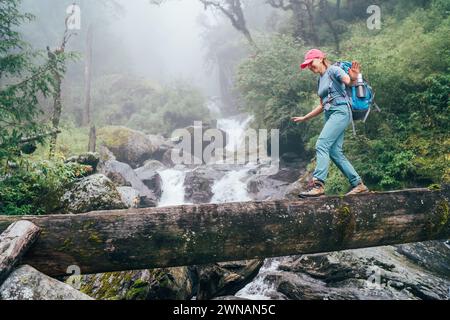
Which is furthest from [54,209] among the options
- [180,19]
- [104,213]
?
[180,19]

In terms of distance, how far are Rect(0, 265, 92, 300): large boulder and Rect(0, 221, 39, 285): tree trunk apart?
0.08m

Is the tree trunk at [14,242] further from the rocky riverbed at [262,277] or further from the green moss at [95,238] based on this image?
the green moss at [95,238]

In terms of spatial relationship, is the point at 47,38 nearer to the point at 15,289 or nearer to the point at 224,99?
the point at 224,99

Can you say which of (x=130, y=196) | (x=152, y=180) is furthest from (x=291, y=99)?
(x=130, y=196)

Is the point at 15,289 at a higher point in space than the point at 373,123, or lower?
lower

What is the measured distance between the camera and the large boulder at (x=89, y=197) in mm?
7995

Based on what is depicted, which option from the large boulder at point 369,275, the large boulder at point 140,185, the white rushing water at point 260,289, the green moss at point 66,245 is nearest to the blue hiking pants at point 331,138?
the large boulder at point 369,275

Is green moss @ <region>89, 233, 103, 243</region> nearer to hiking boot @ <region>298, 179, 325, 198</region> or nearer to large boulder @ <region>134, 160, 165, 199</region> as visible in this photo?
hiking boot @ <region>298, 179, 325, 198</region>

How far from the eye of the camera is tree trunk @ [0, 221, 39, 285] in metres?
3.07

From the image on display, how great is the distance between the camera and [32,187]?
304 inches

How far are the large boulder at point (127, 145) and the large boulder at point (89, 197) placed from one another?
12327 mm

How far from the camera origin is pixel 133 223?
3.73 metres
